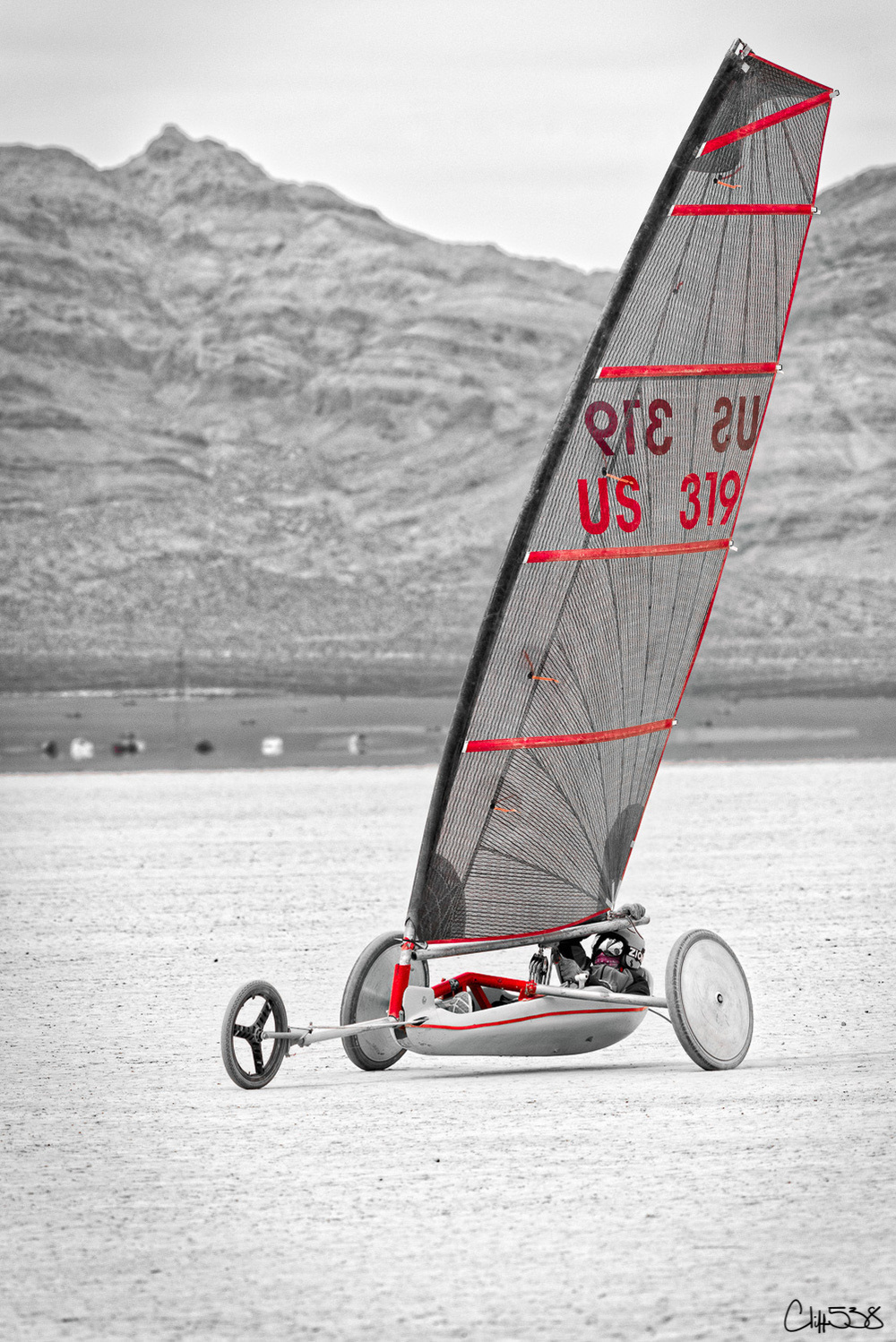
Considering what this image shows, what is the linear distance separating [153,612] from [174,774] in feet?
258

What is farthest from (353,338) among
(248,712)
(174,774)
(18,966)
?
(18,966)

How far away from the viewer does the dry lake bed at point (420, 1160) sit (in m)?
5.45

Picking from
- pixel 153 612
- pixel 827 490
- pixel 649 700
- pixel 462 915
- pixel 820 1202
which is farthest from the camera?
pixel 827 490

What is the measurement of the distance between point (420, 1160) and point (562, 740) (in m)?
2.59

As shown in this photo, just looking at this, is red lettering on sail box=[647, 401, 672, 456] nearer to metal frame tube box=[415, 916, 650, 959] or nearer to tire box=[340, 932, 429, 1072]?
metal frame tube box=[415, 916, 650, 959]

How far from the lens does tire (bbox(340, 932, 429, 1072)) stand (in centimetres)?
887

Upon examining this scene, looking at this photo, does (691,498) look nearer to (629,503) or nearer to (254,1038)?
(629,503)

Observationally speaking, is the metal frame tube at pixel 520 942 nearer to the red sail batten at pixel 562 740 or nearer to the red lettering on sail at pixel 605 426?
the red sail batten at pixel 562 740

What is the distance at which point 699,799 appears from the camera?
28500mm

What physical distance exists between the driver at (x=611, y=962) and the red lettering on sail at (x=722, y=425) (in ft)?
7.47

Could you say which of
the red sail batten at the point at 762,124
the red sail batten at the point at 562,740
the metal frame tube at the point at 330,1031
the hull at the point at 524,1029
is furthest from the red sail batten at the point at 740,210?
the metal frame tube at the point at 330,1031

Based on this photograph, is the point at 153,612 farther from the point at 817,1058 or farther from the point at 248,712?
the point at 817,1058

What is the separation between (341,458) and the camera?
16050 centimetres
